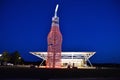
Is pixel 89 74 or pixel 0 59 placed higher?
pixel 0 59

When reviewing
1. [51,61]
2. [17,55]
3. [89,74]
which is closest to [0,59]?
[17,55]

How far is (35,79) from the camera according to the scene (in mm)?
19219

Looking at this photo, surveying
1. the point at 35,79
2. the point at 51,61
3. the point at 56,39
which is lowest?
the point at 35,79

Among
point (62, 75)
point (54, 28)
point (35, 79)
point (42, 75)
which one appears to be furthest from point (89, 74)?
point (54, 28)

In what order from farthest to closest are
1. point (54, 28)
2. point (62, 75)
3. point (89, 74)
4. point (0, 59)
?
point (0, 59) → point (54, 28) → point (89, 74) → point (62, 75)

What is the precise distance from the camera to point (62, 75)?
23000mm

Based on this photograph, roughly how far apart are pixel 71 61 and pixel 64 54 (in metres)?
3.37

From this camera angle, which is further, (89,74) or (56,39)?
(56,39)

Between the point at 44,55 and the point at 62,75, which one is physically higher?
the point at 44,55

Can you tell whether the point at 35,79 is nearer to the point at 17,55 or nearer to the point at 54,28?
the point at 54,28

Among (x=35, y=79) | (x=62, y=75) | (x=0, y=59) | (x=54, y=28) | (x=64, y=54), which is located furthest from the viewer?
(x=64, y=54)

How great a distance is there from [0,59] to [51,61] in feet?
89.6

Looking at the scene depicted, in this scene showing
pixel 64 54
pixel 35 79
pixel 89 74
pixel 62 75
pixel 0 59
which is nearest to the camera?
pixel 35 79

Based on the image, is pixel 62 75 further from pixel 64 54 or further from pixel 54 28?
pixel 64 54
